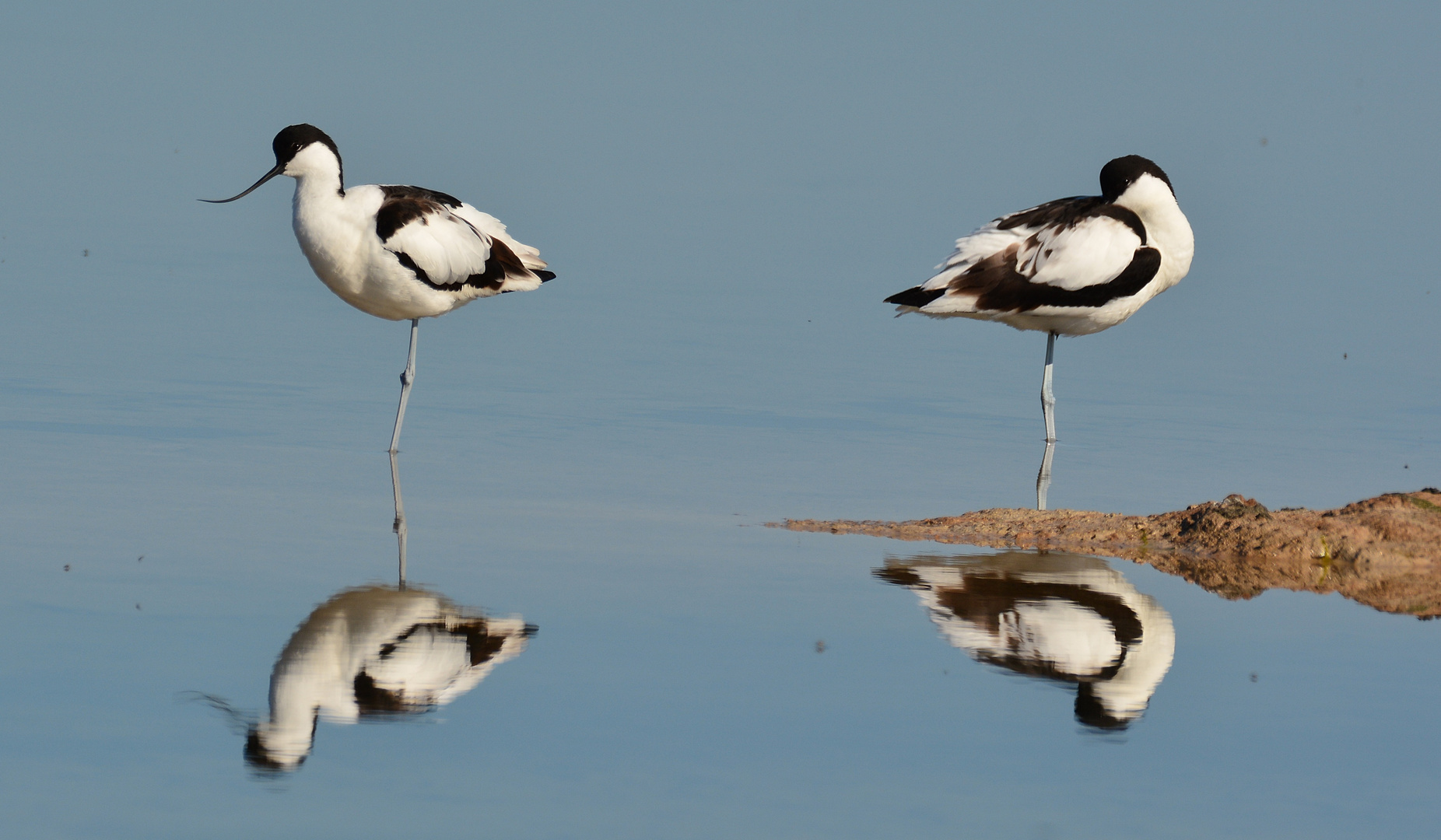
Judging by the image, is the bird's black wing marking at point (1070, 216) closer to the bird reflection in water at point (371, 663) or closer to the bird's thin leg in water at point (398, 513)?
the bird's thin leg in water at point (398, 513)

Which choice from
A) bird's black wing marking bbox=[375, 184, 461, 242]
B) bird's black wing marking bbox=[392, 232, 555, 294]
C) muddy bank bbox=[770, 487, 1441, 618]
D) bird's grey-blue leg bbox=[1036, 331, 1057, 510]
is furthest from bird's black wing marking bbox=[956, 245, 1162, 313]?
bird's black wing marking bbox=[375, 184, 461, 242]

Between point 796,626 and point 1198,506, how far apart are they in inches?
118

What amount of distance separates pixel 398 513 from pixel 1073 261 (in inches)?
200

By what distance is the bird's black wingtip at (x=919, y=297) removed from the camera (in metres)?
11.7

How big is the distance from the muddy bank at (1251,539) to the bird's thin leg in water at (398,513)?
191 cm

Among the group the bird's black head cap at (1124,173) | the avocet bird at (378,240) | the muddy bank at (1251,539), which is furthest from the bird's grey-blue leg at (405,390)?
the bird's black head cap at (1124,173)

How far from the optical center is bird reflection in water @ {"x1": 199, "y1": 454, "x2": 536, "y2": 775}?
5.71 m

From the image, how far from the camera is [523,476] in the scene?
10047 millimetres

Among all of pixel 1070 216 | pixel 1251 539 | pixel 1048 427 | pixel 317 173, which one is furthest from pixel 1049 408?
pixel 317 173

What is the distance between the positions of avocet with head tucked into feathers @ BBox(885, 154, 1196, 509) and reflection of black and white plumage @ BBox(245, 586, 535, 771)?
5428 mm

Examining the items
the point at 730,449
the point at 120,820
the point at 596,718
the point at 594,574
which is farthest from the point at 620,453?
the point at 120,820

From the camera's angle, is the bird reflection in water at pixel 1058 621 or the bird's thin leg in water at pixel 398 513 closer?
the bird reflection in water at pixel 1058 621

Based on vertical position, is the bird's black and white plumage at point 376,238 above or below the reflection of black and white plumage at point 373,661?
above

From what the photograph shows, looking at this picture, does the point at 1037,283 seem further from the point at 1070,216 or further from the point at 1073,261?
the point at 1070,216
